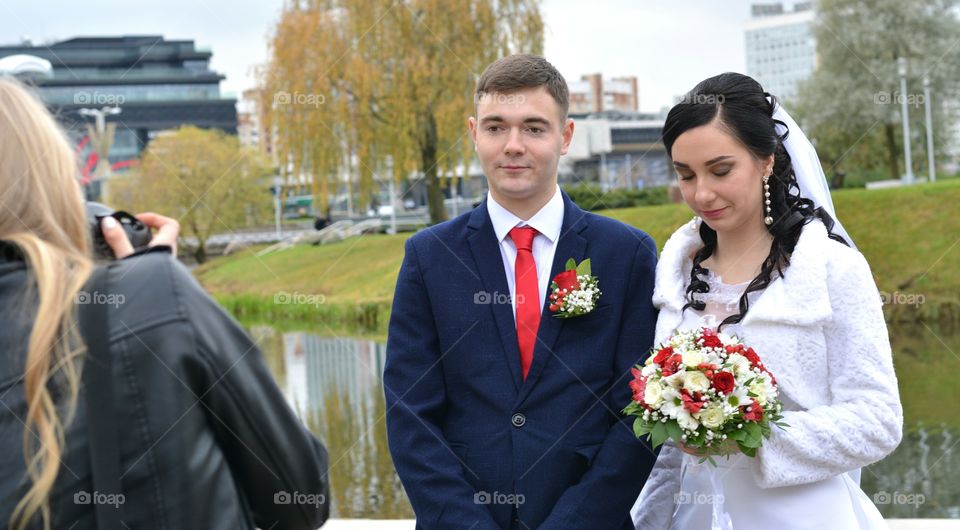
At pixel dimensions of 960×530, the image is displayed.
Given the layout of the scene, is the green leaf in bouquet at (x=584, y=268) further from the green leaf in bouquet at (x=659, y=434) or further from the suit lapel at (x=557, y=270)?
the green leaf in bouquet at (x=659, y=434)

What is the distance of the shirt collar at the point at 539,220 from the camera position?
2891 millimetres

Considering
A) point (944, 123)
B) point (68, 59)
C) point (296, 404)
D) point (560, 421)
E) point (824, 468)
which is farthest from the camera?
point (68, 59)

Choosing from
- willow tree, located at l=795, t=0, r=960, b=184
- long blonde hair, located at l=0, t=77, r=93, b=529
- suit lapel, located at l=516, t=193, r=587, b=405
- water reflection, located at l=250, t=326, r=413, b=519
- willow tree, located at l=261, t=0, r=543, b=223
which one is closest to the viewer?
long blonde hair, located at l=0, t=77, r=93, b=529

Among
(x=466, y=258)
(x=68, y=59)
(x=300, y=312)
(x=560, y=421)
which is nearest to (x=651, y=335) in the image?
(x=560, y=421)

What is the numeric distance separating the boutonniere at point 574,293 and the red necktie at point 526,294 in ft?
0.24

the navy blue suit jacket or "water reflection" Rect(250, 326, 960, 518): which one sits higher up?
the navy blue suit jacket

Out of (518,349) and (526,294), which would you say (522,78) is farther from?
(518,349)

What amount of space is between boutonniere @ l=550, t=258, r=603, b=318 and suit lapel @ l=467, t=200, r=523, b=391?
13 centimetres

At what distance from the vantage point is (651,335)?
2.81m

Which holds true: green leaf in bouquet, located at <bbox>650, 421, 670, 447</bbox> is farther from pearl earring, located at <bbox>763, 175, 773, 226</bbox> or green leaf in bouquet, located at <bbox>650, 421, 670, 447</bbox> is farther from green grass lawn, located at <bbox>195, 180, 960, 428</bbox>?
green grass lawn, located at <bbox>195, 180, 960, 428</bbox>

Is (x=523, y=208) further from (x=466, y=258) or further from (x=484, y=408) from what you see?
(x=484, y=408)

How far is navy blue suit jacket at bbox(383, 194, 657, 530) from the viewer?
2670 millimetres

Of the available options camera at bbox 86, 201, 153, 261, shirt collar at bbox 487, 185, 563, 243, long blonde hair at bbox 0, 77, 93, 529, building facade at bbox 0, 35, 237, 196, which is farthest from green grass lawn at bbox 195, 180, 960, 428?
building facade at bbox 0, 35, 237, 196

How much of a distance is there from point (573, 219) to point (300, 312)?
1696cm
